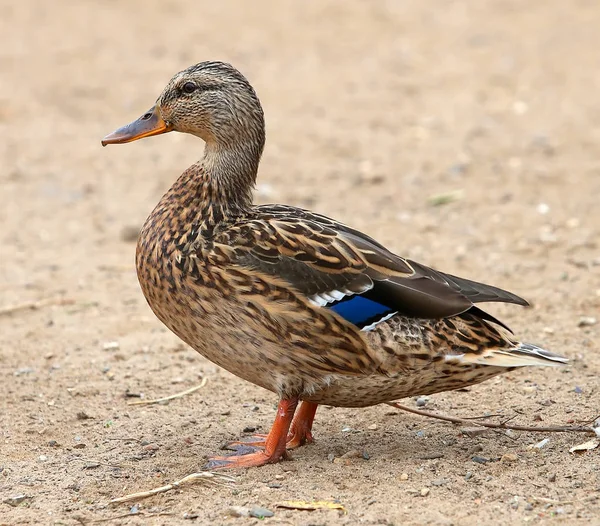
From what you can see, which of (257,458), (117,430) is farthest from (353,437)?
(117,430)

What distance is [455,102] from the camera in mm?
11289

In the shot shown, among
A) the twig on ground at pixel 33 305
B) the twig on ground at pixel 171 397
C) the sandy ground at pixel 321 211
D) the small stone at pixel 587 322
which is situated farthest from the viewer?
the twig on ground at pixel 33 305

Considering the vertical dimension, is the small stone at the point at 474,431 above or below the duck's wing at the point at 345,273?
below

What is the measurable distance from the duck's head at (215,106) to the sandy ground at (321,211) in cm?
148

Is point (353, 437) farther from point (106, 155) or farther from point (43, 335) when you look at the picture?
point (106, 155)

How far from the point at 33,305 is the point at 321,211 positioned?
2.69 m

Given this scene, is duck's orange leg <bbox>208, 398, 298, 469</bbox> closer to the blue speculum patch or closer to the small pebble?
the blue speculum patch

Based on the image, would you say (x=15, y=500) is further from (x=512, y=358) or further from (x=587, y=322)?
(x=587, y=322)

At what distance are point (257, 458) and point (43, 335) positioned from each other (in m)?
2.34

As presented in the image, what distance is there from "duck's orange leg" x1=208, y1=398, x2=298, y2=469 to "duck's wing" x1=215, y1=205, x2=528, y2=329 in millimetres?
526

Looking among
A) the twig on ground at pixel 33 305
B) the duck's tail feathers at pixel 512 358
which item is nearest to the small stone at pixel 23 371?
the twig on ground at pixel 33 305

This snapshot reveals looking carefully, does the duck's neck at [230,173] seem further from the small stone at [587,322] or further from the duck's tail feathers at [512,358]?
the small stone at [587,322]

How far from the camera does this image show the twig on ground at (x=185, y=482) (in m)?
4.68

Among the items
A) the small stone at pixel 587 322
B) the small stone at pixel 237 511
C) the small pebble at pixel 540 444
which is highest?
the small stone at pixel 587 322
